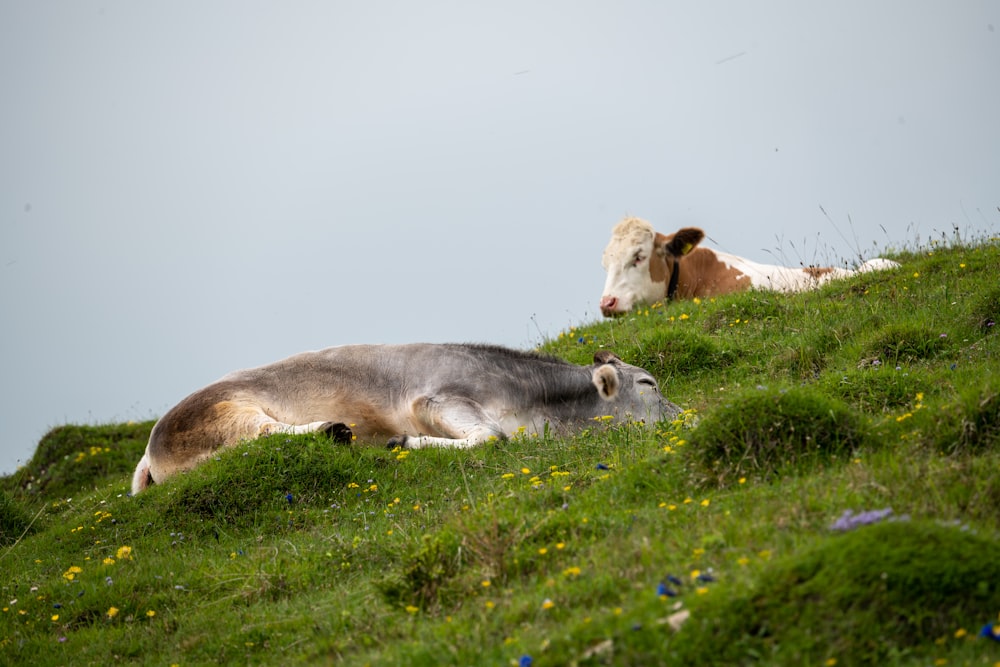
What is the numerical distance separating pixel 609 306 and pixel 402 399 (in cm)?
603

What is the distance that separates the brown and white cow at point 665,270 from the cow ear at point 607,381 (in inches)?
212

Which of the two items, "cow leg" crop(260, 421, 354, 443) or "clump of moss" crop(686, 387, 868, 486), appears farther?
"cow leg" crop(260, 421, 354, 443)

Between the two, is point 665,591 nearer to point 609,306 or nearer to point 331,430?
point 331,430

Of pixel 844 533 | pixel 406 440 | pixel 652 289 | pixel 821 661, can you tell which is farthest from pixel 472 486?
pixel 652 289

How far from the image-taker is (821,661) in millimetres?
4316

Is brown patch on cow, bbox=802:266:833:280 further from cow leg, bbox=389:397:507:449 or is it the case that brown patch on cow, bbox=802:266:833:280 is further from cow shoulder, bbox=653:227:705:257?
cow leg, bbox=389:397:507:449

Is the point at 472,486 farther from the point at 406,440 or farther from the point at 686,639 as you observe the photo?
the point at 686,639

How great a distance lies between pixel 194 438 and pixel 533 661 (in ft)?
24.8

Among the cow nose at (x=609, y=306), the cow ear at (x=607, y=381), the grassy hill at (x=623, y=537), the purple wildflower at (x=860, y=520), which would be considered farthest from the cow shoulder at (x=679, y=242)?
the purple wildflower at (x=860, y=520)

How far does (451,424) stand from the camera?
1133cm

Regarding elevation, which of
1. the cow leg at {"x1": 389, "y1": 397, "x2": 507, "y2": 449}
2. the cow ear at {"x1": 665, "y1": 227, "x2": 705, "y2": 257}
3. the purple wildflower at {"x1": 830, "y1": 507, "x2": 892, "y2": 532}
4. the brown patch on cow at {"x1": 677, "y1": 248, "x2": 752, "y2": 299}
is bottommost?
the brown patch on cow at {"x1": 677, "y1": 248, "x2": 752, "y2": 299}

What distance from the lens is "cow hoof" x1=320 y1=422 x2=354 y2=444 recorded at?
10414 mm

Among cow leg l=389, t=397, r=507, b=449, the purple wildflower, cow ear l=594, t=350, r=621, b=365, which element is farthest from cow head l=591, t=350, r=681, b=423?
the purple wildflower

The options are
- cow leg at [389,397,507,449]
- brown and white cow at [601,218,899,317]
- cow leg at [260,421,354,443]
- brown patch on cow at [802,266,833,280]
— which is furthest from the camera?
brown and white cow at [601,218,899,317]
